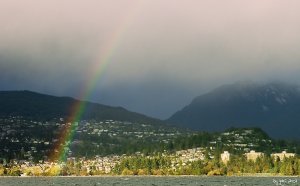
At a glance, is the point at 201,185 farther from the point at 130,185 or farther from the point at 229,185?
the point at 130,185

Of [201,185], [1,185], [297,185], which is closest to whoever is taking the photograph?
[297,185]

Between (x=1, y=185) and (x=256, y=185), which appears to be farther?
(x=1, y=185)

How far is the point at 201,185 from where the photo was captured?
174 m

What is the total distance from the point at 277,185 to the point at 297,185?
31.6 feet

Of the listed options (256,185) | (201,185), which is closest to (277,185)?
(256,185)

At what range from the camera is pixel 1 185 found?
18750cm

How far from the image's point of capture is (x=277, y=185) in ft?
564

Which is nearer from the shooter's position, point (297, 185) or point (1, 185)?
point (297, 185)

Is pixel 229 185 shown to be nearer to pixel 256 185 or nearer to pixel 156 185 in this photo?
pixel 256 185

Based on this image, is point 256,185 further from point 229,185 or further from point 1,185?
point 1,185

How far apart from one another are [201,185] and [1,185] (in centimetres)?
6179

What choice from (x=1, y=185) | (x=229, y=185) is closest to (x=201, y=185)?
(x=229, y=185)

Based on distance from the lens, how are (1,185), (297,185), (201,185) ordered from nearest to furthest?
A: (297,185) → (201,185) → (1,185)

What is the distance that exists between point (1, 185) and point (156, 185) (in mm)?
49107
